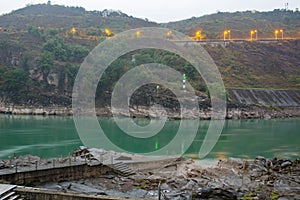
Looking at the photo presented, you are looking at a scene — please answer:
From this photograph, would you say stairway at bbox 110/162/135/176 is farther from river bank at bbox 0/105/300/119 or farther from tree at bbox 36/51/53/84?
tree at bbox 36/51/53/84

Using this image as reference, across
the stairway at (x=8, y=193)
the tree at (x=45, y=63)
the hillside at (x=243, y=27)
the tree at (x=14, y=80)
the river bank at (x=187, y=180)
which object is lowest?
the river bank at (x=187, y=180)

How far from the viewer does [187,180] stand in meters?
15.3

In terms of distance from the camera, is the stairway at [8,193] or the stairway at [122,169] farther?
the stairway at [122,169]

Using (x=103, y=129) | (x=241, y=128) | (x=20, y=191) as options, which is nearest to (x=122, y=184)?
(x=20, y=191)

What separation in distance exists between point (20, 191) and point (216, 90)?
4896cm

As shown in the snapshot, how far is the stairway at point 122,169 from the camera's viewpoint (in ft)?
52.5

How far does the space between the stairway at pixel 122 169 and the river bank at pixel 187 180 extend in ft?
0.32

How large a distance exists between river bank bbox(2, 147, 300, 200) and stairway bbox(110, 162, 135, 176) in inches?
3.8

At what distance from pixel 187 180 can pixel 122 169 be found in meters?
3.07

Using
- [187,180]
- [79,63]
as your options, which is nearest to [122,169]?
[187,180]

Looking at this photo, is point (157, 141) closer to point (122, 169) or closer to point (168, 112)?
point (122, 169)

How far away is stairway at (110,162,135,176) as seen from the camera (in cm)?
1600

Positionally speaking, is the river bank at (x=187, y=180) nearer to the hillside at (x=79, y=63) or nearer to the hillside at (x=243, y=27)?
the hillside at (x=79, y=63)

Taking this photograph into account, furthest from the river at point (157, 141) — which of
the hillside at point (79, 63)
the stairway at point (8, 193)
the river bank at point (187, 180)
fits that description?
the hillside at point (79, 63)
